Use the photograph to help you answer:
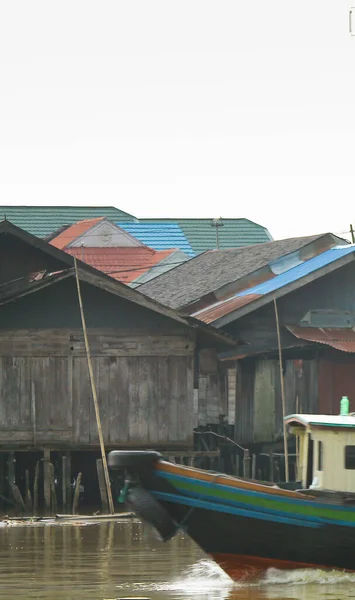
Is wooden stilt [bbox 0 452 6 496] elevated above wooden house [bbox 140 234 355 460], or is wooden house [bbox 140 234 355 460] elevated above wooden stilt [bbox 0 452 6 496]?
wooden house [bbox 140 234 355 460]

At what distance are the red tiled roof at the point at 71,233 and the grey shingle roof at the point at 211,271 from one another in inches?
533

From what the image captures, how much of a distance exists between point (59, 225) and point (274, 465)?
3305 cm

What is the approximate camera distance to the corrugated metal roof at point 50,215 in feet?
201

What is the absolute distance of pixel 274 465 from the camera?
98.7 ft

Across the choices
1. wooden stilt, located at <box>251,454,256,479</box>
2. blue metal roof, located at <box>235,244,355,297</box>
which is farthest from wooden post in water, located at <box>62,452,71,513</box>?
blue metal roof, located at <box>235,244,355,297</box>

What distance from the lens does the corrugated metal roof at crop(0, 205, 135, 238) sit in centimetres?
6116

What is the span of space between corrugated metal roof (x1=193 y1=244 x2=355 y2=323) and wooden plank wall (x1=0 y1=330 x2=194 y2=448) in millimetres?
3385

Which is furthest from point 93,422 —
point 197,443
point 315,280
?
point 315,280

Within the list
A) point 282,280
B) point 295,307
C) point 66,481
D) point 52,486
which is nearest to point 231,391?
Result: point 295,307

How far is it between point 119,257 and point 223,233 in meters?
7.88

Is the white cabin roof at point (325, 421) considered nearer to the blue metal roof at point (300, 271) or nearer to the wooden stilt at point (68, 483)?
the wooden stilt at point (68, 483)

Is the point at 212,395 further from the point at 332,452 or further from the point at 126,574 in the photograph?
the point at 332,452

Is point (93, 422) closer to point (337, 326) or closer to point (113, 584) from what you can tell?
point (337, 326)

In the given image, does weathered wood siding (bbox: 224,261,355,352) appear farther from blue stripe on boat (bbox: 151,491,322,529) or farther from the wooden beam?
blue stripe on boat (bbox: 151,491,322,529)
